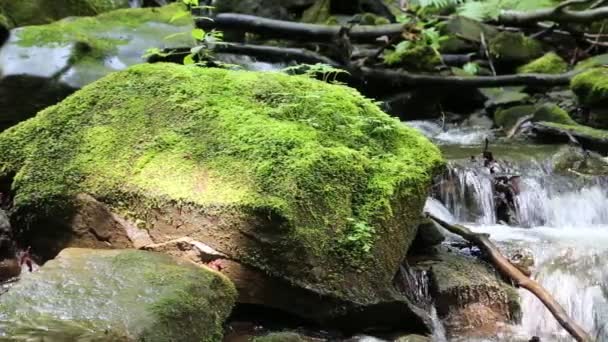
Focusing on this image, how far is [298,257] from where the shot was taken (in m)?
3.06

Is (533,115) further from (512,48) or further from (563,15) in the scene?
(512,48)

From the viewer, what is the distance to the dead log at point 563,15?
27.9 feet

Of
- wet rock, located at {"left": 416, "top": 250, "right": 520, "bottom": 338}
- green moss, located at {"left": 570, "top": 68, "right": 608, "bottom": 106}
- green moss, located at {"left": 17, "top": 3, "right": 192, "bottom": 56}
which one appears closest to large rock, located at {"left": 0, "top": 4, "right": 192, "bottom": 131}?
green moss, located at {"left": 17, "top": 3, "right": 192, "bottom": 56}

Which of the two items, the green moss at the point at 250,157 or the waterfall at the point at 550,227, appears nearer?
the green moss at the point at 250,157

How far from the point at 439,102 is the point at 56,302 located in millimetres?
7845

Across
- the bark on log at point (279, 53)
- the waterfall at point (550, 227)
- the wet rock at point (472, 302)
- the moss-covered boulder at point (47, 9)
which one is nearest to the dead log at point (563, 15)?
the bark on log at point (279, 53)

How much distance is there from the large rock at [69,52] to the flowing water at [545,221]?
3.12 m

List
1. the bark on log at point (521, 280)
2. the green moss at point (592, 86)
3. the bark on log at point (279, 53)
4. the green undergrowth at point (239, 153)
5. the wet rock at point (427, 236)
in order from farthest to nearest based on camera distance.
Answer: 1. the bark on log at point (279, 53)
2. the green moss at point (592, 86)
3. the wet rock at point (427, 236)
4. the bark on log at point (521, 280)
5. the green undergrowth at point (239, 153)

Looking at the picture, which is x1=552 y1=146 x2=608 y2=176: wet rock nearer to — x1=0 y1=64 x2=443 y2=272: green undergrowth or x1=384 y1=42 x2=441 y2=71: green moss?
x1=384 y1=42 x2=441 y2=71: green moss

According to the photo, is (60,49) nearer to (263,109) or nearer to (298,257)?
(263,109)

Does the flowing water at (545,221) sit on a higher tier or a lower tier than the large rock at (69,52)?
lower

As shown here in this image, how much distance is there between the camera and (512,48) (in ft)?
33.0

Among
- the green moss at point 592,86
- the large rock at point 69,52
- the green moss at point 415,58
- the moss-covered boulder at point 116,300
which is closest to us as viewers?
the moss-covered boulder at point 116,300

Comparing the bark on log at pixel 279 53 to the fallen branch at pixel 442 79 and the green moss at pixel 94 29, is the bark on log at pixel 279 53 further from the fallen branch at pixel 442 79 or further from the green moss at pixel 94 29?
the green moss at pixel 94 29
